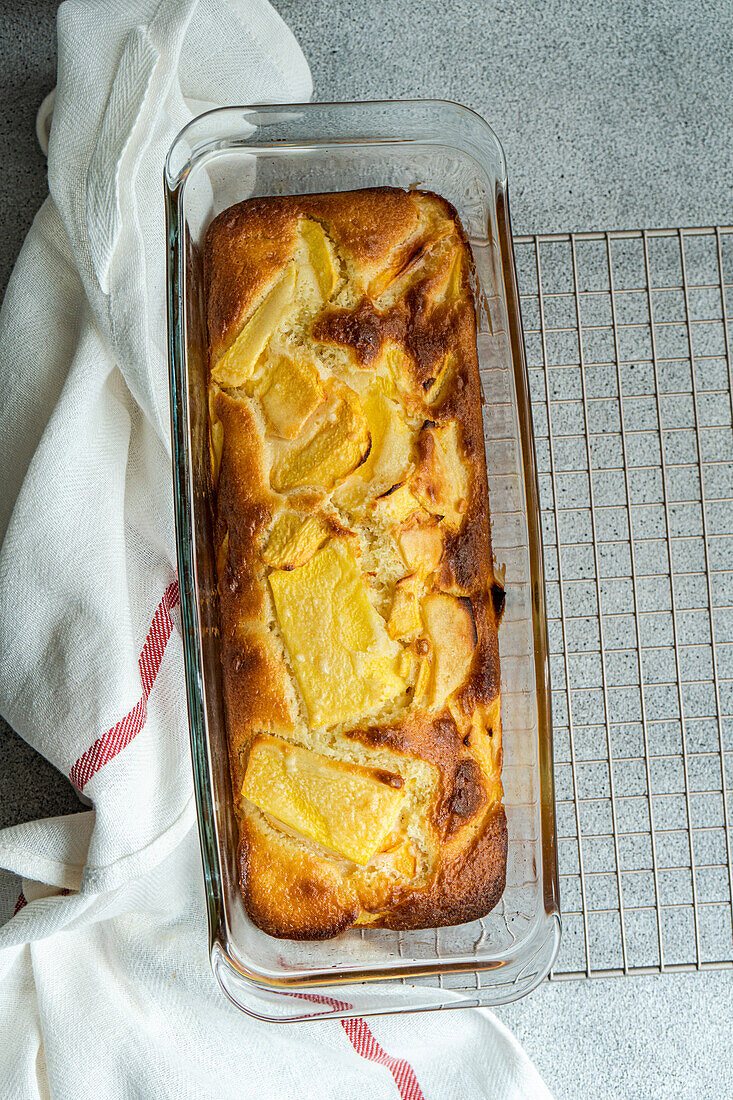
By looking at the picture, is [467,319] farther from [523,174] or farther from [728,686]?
[728,686]

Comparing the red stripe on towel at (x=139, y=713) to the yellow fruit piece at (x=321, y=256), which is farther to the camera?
the red stripe on towel at (x=139, y=713)

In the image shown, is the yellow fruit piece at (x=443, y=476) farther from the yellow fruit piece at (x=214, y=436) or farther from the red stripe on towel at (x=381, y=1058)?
the red stripe on towel at (x=381, y=1058)

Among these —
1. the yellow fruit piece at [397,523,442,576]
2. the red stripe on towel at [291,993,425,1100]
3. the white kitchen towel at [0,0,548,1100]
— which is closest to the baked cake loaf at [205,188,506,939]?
the yellow fruit piece at [397,523,442,576]

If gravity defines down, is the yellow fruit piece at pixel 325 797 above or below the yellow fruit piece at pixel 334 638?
below

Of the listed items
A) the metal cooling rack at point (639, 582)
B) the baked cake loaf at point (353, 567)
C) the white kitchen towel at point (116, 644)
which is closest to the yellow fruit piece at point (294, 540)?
the baked cake loaf at point (353, 567)

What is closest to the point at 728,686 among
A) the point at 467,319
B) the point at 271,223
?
the point at 467,319

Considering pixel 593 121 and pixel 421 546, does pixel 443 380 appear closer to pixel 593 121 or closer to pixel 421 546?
pixel 421 546
